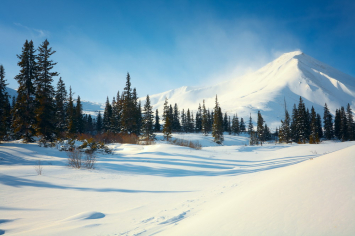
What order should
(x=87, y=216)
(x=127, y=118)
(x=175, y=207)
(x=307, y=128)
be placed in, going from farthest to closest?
(x=307, y=128) → (x=127, y=118) → (x=175, y=207) → (x=87, y=216)

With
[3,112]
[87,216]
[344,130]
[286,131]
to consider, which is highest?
[3,112]

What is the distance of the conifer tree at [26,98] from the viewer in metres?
15.1

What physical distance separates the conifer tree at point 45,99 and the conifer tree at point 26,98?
0.45 m

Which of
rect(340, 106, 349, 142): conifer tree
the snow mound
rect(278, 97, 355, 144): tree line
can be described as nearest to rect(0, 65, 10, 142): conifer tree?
the snow mound

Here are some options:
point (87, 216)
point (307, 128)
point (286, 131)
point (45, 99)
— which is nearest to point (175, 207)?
point (87, 216)

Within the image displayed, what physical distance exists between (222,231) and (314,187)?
A: 149cm

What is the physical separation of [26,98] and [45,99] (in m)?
1.39

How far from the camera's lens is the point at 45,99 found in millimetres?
16719

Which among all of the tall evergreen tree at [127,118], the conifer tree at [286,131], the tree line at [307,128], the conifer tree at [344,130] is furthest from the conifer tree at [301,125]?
the tall evergreen tree at [127,118]

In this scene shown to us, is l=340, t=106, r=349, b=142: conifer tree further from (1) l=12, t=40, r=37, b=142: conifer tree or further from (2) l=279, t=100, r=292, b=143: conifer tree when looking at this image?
(1) l=12, t=40, r=37, b=142: conifer tree

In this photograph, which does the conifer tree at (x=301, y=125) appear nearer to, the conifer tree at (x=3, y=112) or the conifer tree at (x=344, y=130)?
the conifer tree at (x=344, y=130)

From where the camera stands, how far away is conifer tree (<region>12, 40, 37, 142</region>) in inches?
595

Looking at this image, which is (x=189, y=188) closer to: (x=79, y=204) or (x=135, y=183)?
(x=135, y=183)

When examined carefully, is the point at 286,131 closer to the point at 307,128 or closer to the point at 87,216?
the point at 307,128
